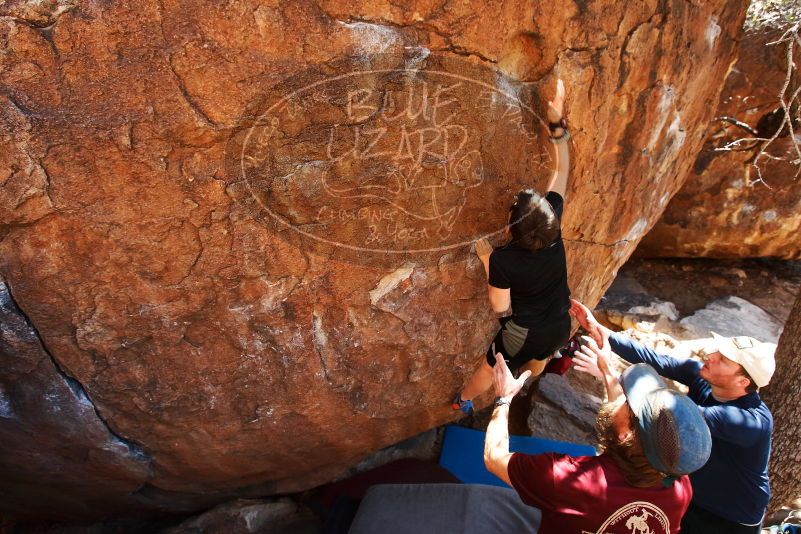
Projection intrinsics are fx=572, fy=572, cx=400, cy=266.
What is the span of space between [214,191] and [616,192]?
177 centimetres

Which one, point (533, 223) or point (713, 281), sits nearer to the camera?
point (533, 223)

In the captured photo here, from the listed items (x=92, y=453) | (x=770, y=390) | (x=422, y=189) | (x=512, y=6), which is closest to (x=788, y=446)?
(x=770, y=390)

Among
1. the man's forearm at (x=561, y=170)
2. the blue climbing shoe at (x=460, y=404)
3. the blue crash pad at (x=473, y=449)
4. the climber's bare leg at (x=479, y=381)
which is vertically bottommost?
the blue crash pad at (x=473, y=449)

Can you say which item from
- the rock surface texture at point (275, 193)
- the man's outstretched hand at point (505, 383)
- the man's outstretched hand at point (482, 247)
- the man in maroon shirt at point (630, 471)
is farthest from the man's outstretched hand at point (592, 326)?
the man in maroon shirt at point (630, 471)

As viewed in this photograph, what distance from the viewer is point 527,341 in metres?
2.18

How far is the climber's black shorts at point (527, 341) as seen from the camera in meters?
2.16

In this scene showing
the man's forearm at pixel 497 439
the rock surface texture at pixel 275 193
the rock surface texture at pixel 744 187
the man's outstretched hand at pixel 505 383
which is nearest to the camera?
the rock surface texture at pixel 275 193

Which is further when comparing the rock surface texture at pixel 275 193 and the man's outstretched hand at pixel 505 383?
the man's outstretched hand at pixel 505 383

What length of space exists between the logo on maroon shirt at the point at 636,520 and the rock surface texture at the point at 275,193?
0.98 metres

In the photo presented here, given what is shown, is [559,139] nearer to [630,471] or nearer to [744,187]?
[630,471]

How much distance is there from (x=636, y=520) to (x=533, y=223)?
0.93 metres

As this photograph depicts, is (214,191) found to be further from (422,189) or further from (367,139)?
(422,189)

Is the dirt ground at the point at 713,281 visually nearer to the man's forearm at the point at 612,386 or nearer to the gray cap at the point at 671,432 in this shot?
the man's forearm at the point at 612,386

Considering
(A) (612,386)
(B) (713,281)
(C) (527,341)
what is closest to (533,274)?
(C) (527,341)
